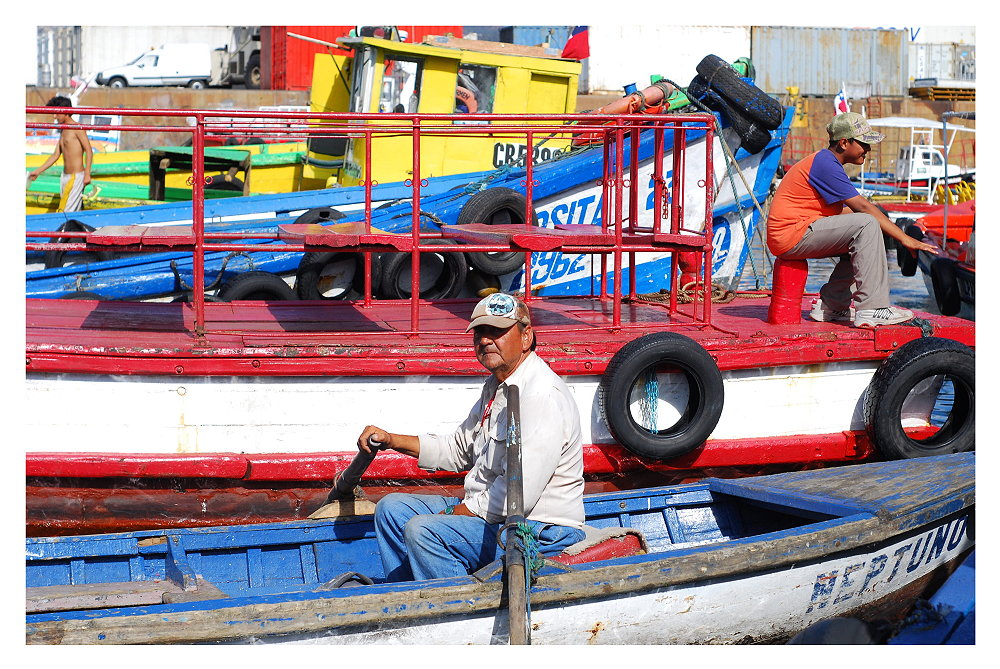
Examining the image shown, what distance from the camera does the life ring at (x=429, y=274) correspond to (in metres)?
8.80

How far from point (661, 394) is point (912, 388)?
5.05ft

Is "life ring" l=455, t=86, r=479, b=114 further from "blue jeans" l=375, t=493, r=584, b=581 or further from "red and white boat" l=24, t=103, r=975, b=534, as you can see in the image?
"blue jeans" l=375, t=493, r=584, b=581

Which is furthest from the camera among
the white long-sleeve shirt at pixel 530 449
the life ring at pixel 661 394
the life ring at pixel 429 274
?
the life ring at pixel 429 274

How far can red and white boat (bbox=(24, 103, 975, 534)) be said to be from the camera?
5816 mm

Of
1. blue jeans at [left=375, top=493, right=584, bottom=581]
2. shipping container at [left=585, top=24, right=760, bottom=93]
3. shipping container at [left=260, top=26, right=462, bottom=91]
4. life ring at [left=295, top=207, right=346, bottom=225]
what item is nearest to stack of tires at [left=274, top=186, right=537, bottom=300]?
life ring at [left=295, top=207, right=346, bottom=225]

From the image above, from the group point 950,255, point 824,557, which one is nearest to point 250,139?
point 950,255

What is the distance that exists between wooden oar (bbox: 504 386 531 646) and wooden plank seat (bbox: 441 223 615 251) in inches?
80.4

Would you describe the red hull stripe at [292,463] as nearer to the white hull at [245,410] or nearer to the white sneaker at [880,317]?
the white hull at [245,410]

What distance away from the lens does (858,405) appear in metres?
6.70

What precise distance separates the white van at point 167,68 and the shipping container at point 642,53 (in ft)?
40.0

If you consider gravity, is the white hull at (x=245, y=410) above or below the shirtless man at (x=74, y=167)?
below

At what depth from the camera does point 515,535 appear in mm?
3906

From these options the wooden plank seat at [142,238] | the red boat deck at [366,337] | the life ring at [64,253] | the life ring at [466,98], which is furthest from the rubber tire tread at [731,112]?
the life ring at [64,253]

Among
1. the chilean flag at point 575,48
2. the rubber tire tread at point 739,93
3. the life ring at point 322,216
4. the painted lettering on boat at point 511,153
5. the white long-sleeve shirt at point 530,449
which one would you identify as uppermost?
the chilean flag at point 575,48
